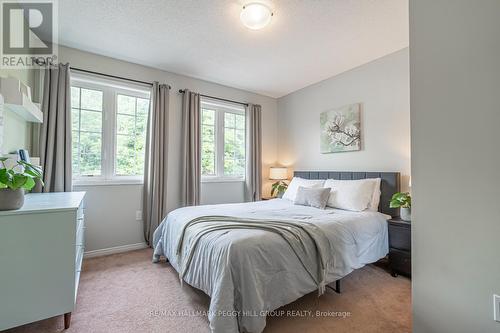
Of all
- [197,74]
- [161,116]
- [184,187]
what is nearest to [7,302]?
[184,187]

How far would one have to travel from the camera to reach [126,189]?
327 centimetres

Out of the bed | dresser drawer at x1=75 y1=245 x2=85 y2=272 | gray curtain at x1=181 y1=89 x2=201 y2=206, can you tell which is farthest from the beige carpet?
gray curtain at x1=181 y1=89 x2=201 y2=206

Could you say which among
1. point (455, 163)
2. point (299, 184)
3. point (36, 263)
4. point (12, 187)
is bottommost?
point (36, 263)

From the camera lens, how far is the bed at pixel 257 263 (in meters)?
1.47

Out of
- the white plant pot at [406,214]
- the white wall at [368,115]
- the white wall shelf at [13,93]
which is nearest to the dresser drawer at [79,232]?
the white wall shelf at [13,93]

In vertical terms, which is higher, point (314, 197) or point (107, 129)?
point (107, 129)

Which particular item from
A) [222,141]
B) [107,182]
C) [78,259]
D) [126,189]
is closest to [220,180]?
[222,141]

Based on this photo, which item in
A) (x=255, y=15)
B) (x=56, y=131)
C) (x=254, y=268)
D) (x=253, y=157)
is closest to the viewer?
(x=254, y=268)

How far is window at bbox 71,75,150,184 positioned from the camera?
3016mm

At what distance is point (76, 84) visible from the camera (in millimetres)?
3004

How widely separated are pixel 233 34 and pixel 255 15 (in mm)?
500

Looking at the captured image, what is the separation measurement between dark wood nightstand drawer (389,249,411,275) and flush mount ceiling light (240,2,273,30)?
271 centimetres

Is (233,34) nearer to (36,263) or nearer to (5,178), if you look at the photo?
(5,178)

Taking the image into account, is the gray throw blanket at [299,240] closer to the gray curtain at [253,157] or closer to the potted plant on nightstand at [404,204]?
the potted plant on nightstand at [404,204]
